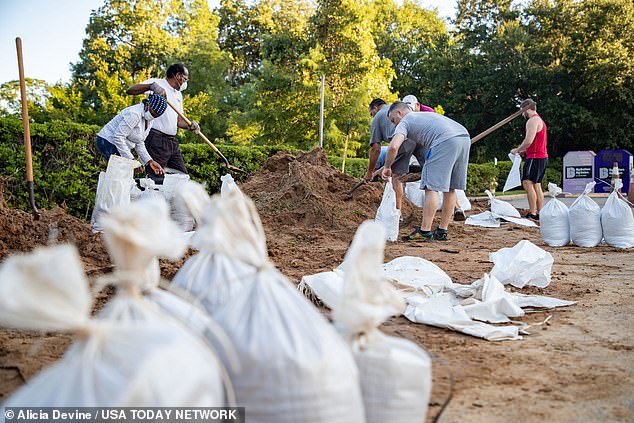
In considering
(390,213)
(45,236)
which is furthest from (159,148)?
(390,213)

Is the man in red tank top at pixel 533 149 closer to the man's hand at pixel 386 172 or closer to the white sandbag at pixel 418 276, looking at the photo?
the man's hand at pixel 386 172

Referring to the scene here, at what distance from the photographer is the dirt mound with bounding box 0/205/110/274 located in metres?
4.41

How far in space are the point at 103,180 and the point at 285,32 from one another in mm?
15670

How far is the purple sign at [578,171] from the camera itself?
68.3 feet

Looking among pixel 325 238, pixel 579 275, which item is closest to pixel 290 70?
pixel 325 238

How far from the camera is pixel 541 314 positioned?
3.42m

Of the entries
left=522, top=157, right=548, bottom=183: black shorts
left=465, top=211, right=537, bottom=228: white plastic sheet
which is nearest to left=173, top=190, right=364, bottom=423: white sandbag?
left=465, top=211, right=537, bottom=228: white plastic sheet

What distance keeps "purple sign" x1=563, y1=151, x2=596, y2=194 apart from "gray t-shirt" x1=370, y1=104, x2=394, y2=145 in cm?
1532

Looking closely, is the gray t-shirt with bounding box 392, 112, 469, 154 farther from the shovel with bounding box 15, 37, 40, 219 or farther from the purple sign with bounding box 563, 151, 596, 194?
the purple sign with bounding box 563, 151, 596, 194

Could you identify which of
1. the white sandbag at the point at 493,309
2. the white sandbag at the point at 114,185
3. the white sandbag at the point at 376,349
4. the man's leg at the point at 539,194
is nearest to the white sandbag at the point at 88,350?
the white sandbag at the point at 376,349

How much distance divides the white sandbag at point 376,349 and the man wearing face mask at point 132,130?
4.70 m

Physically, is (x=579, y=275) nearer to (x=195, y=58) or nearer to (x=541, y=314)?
(x=541, y=314)

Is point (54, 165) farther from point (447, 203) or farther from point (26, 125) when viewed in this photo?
point (447, 203)

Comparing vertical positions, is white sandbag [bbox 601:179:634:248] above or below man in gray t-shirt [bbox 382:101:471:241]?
below
